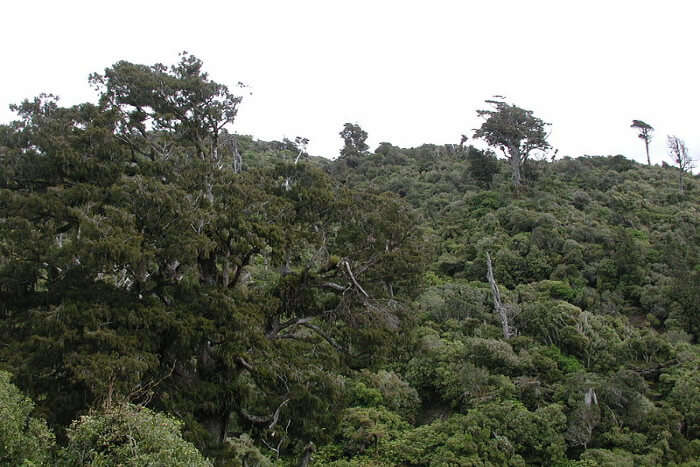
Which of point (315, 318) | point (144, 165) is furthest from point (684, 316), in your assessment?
point (144, 165)

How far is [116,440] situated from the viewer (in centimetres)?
645

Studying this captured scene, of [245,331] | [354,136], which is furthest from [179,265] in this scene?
[354,136]

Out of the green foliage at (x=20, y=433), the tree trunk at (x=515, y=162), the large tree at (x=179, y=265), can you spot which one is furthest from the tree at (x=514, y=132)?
the green foliage at (x=20, y=433)

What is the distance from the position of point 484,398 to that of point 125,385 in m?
13.5

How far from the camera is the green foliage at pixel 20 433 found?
6820mm

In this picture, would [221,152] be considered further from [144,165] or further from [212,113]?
[144,165]

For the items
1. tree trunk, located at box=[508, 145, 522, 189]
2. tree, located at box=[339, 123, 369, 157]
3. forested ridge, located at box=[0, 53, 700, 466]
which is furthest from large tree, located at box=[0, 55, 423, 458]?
tree, located at box=[339, 123, 369, 157]

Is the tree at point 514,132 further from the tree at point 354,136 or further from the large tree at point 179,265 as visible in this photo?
the large tree at point 179,265

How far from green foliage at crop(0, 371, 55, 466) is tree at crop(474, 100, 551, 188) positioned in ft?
123

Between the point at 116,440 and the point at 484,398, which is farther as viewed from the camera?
the point at 484,398

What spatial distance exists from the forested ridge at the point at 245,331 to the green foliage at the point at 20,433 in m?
0.04

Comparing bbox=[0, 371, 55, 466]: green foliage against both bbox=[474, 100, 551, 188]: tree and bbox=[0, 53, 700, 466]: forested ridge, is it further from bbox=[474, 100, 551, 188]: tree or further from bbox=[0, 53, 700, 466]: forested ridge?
bbox=[474, 100, 551, 188]: tree

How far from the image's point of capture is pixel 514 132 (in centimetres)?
4072

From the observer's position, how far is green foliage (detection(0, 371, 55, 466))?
6.82m
